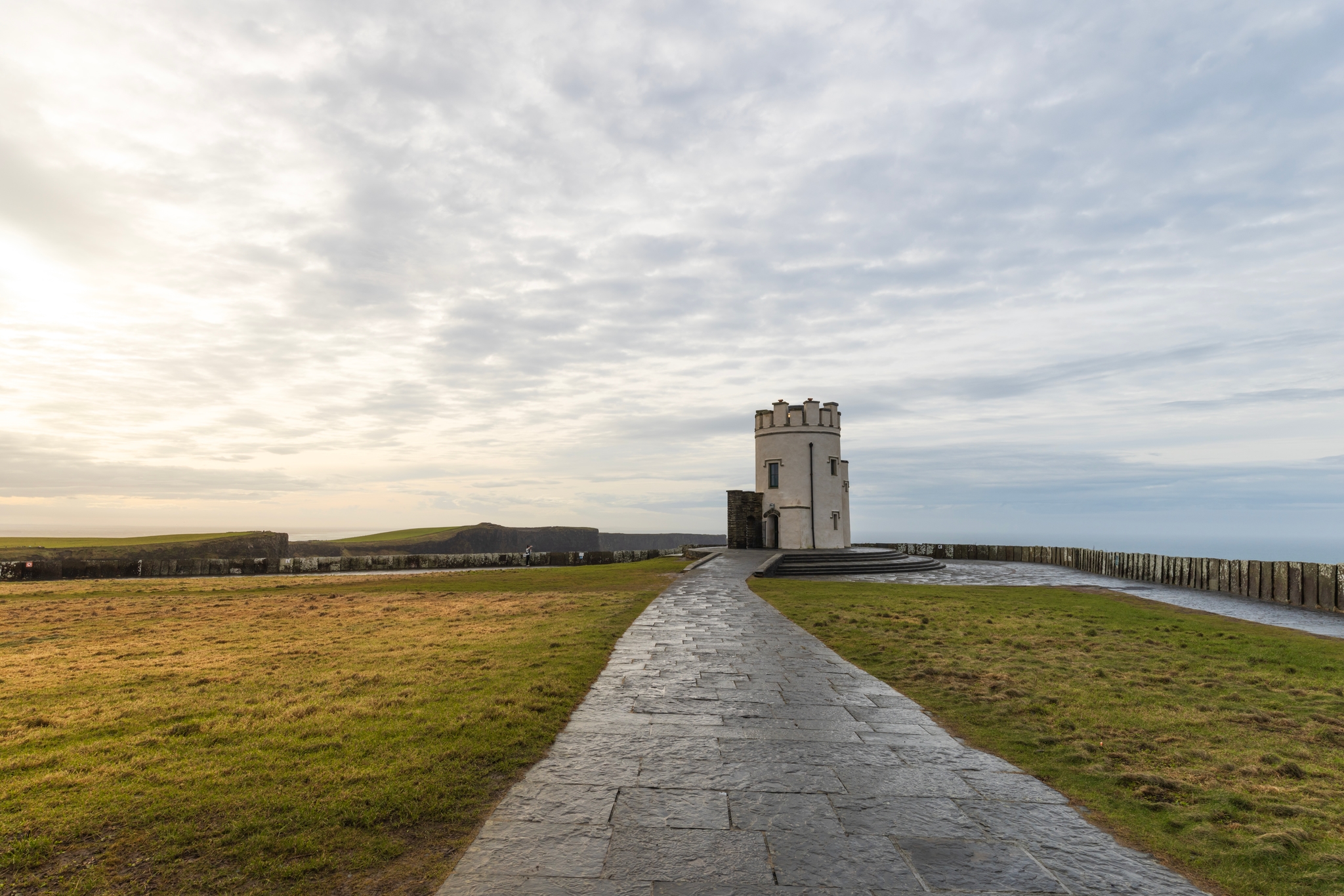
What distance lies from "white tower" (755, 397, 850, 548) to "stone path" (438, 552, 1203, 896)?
30335 mm

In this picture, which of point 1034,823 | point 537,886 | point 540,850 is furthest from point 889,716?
point 537,886

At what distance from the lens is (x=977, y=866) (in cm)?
396

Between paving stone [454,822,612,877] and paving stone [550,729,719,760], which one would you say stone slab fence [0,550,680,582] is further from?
paving stone [454,822,612,877]

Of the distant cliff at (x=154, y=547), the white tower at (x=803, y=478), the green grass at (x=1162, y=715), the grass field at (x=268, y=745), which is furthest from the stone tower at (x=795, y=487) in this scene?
the distant cliff at (x=154, y=547)

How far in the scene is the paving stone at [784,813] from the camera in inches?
174

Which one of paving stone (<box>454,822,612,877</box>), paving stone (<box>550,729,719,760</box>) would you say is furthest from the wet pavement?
paving stone (<box>454,822,612,877</box>)

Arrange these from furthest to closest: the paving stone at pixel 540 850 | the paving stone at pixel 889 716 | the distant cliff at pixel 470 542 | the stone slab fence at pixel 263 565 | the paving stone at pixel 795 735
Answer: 1. the distant cliff at pixel 470 542
2. the stone slab fence at pixel 263 565
3. the paving stone at pixel 889 716
4. the paving stone at pixel 795 735
5. the paving stone at pixel 540 850

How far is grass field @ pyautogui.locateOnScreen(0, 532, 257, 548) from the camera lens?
42156 mm

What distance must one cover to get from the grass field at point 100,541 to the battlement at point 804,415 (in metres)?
38.2

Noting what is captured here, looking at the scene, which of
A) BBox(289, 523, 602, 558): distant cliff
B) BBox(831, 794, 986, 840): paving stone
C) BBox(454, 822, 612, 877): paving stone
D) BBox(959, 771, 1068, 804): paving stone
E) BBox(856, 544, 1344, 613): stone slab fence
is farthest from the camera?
BBox(289, 523, 602, 558): distant cliff

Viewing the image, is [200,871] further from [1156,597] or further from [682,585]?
A: [1156,597]

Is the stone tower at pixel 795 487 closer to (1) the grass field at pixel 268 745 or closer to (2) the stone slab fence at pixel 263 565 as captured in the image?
(2) the stone slab fence at pixel 263 565

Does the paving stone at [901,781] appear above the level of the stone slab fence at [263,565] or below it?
above

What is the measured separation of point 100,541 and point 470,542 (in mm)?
27523
